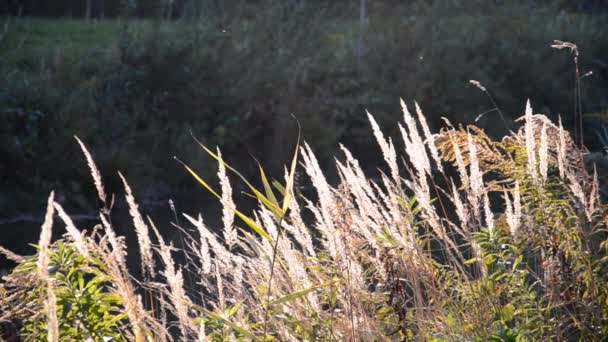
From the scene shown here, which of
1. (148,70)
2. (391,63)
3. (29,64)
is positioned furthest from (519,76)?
(29,64)

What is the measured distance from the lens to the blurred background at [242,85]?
12.0 m

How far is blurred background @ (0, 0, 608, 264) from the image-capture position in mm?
12039

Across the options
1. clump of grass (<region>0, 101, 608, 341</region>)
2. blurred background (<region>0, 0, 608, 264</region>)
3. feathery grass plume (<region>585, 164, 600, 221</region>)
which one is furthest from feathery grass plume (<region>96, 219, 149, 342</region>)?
blurred background (<region>0, 0, 608, 264</region>)

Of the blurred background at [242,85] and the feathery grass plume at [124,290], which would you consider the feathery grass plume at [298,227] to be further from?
the blurred background at [242,85]

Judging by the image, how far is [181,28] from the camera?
49.1 feet

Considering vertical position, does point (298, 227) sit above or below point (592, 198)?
below

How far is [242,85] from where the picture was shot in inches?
555

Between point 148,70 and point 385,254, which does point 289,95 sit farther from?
point 385,254

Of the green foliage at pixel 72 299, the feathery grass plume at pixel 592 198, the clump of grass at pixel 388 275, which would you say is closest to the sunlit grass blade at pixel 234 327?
the clump of grass at pixel 388 275

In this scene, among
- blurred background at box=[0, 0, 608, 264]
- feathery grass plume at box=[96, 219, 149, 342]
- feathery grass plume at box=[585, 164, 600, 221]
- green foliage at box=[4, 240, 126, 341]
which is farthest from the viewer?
blurred background at box=[0, 0, 608, 264]

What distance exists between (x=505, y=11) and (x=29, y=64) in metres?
9.52

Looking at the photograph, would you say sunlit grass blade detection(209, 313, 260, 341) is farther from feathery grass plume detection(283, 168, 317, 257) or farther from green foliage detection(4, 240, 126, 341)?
feathery grass plume detection(283, 168, 317, 257)

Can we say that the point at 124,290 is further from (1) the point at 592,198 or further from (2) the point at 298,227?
(1) the point at 592,198

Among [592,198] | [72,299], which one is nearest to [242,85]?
[592,198]
